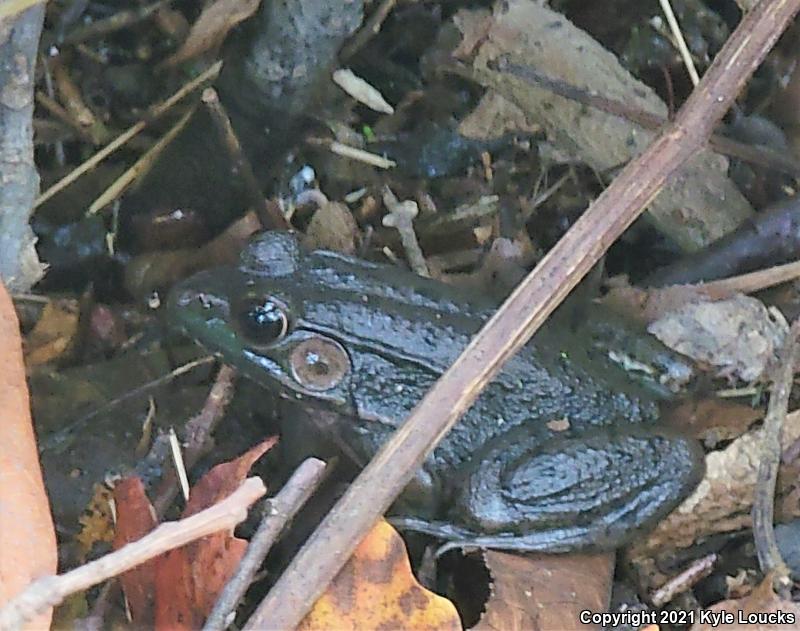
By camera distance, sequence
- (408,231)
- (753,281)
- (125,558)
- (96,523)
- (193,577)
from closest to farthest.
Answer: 1. (125,558)
2. (193,577)
3. (96,523)
4. (753,281)
5. (408,231)

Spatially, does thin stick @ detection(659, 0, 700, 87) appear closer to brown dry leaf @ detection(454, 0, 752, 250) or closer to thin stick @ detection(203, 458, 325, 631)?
brown dry leaf @ detection(454, 0, 752, 250)

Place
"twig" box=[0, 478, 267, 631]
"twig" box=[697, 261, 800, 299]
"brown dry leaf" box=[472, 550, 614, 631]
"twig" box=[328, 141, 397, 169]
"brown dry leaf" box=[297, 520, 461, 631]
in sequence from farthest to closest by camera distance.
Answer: "twig" box=[328, 141, 397, 169] < "twig" box=[697, 261, 800, 299] < "brown dry leaf" box=[472, 550, 614, 631] < "brown dry leaf" box=[297, 520, 461, 631] < "twig" box=[0, 478, 267, 631]

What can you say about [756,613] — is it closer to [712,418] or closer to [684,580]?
[684,580]

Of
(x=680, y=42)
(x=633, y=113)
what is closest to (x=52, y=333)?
(x=633, y=113)

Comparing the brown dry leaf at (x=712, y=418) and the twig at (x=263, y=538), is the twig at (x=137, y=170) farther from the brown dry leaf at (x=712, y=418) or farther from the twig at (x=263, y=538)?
the brown dry leaf at (x=712, y=418)

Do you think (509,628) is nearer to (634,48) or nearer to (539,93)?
(539,93)

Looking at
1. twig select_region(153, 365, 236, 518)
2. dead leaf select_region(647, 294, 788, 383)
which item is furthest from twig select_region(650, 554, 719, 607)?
twig select_region(153, 365, 236, 518)

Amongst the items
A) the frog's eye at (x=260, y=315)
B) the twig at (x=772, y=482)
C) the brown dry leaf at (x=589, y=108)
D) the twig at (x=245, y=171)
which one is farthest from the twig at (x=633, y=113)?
the frog's eye at (x=260, y=315)
